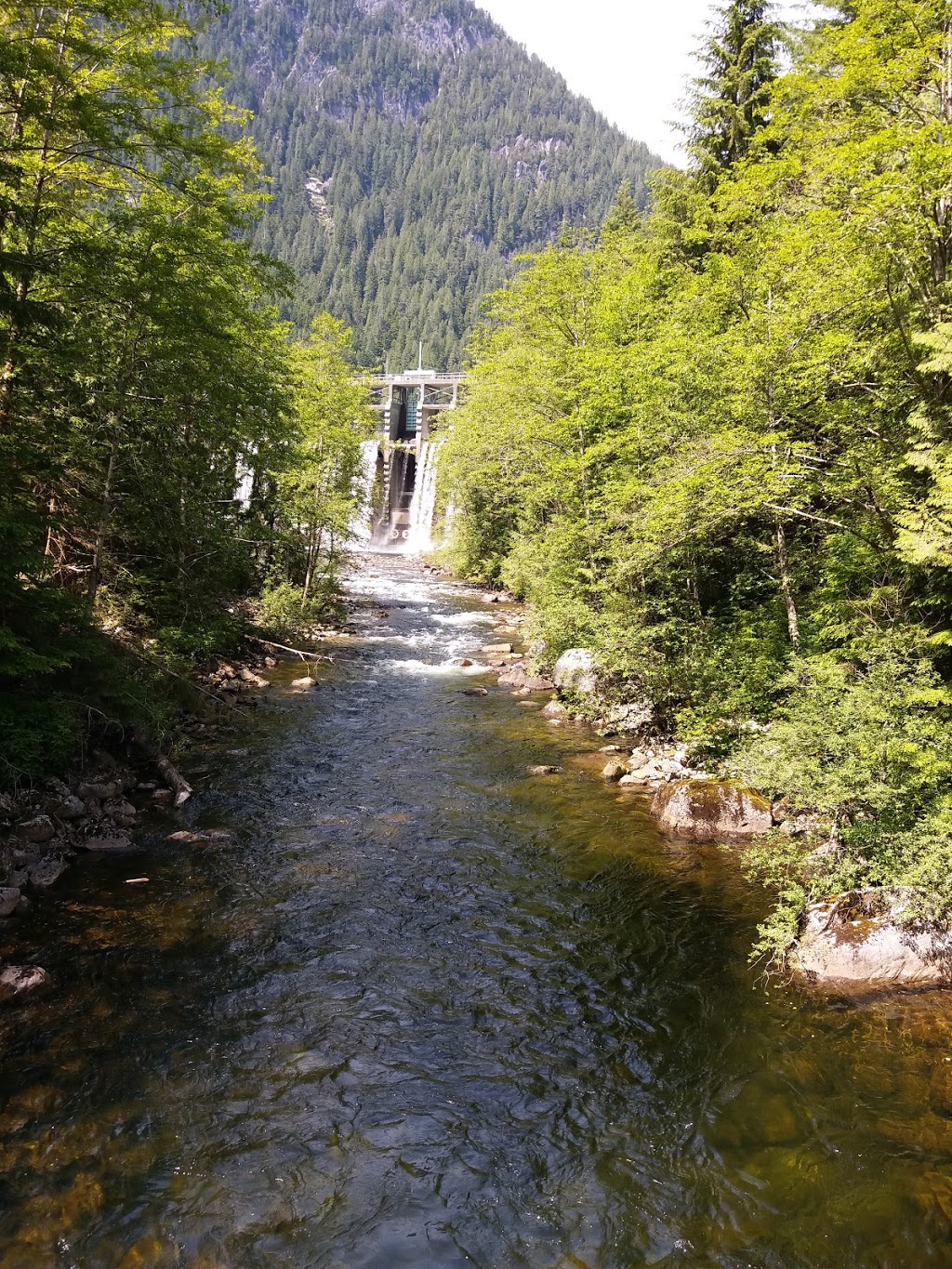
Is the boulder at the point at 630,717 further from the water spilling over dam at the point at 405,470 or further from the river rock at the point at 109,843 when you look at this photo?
the water spilling over dam at the point at 405,470

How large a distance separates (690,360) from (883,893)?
9.66 meters

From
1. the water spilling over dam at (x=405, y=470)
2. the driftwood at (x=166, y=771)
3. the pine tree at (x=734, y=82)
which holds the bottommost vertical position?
the driftwood at (x=166, y=771)

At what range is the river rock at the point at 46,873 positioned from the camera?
848 centimetres

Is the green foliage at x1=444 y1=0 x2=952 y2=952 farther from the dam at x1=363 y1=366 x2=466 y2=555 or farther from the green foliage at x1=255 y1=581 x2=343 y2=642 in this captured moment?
the dam at x1=363 y1=366 x2=466 y2=555

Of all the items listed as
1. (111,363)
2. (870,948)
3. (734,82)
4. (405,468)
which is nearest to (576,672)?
(870,948)

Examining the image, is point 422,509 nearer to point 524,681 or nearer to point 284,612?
point 284,612

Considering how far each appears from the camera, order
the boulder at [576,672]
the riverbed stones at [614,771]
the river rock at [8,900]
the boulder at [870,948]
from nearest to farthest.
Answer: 1. the boulder at [870,948]
2. the river rock at [8,900]
3. the riverbed stones at [614,771]
4. the boulder at [576,672]

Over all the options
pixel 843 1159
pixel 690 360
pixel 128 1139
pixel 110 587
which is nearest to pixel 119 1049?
pixel 128 1139

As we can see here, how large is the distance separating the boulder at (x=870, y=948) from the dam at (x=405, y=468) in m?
39.6

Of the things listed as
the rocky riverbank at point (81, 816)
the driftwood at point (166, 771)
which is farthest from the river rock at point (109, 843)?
the driftwood at point (166, 771)

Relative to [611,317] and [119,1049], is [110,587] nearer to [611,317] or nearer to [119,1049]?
[119,1049]

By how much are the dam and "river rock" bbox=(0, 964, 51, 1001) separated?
40.1 metres

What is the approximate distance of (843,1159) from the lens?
5.39 metres

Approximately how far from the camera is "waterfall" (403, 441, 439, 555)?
2178 inches
